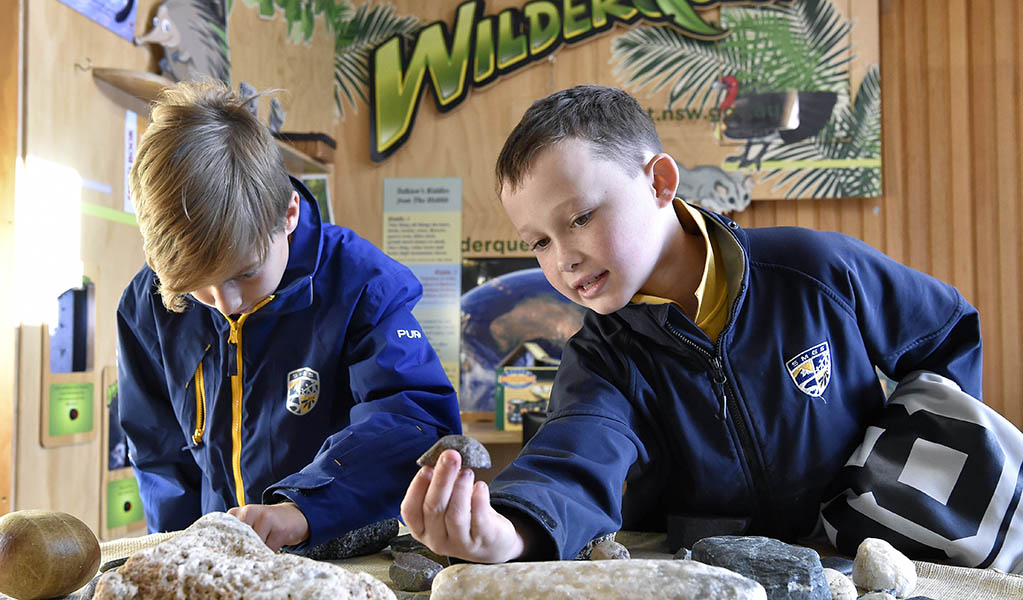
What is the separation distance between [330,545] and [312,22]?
8.34 ft

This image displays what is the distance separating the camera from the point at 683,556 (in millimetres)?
745

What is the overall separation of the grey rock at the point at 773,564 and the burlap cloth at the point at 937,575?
146 mm

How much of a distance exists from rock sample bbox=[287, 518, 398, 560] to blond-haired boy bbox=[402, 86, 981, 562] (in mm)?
208

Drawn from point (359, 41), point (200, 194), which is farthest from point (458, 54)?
point (200, 194)

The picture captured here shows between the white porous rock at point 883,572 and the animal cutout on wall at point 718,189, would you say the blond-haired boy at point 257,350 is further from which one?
the animal cutout on wall at point 718,189

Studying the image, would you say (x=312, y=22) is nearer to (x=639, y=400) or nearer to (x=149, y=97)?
(x=149, y=97)

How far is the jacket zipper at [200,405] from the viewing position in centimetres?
109

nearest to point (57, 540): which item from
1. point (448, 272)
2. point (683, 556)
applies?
point (683, 556)

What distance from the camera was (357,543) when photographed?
89cm

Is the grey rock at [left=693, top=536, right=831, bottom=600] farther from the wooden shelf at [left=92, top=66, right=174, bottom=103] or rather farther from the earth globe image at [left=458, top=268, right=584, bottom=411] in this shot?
the earth globe image at [left=458, top=268, right=584, bottom=411]

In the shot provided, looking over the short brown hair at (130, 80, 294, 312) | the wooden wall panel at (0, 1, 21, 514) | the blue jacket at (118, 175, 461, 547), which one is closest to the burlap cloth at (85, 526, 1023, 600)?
the blue jacket at (118, 175, 461, 547)

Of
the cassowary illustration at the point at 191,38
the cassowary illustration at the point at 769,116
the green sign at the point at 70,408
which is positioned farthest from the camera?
the cassowary illustration at the point at 769,116

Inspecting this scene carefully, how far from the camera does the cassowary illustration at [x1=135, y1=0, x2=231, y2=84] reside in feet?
6.64

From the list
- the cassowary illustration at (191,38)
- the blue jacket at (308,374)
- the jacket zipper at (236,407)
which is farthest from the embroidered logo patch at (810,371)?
the cassowary illustration at (191,38)
